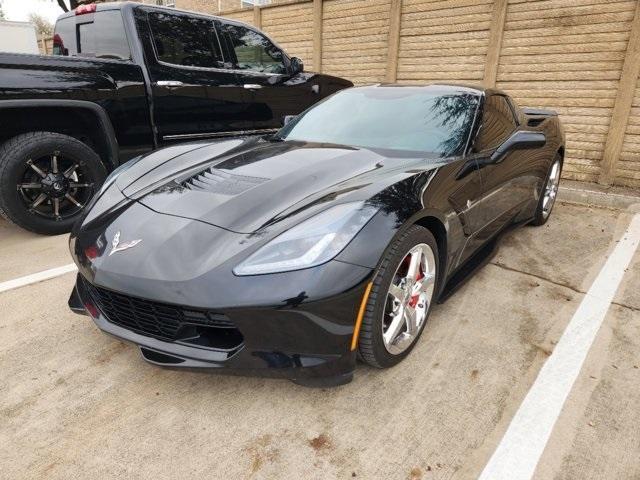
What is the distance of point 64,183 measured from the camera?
3709 millimetres

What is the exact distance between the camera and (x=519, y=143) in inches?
122

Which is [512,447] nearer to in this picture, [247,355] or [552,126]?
[247,355]

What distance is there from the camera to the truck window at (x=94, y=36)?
415cm

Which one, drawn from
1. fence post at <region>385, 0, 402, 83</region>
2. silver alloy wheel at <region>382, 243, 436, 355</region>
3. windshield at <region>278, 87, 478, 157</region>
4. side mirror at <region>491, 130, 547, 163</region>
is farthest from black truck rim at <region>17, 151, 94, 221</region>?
fence post at <region>385, 0, 402, 83</region>

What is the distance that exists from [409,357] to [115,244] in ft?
4.90

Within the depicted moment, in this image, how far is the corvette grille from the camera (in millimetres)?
1723

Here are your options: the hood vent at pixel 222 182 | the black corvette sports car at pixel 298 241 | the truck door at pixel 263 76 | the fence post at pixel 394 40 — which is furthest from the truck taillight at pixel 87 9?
the fence post at pixel 394 40

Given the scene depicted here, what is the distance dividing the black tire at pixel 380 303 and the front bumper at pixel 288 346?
4.0 inches

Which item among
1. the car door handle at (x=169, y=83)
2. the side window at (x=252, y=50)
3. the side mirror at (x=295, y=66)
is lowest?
the car door handle at (x=169, y=83)

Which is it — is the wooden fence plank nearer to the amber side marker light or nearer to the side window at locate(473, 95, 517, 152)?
the side window at locate(473, 95, 517, 152)

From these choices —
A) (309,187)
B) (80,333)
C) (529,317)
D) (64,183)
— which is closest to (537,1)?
(529,317)

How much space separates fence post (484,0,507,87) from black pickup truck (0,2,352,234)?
301 centimetres

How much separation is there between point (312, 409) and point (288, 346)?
0.38 m

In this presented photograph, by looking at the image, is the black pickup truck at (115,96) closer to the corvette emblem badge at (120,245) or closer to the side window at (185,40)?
the side window at (185,40)
